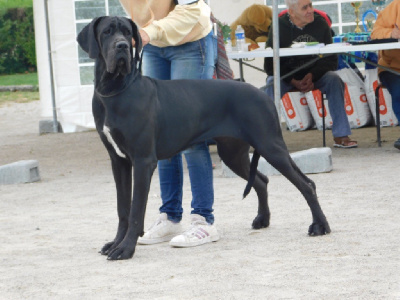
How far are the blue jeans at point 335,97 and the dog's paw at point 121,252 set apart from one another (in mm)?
4740

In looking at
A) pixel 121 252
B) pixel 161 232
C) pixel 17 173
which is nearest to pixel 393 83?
pixel 17 173

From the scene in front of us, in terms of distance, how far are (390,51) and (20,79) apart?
61.9ft


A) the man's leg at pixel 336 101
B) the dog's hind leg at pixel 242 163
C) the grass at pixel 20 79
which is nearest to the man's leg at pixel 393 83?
the man's leg at pixel 336 101

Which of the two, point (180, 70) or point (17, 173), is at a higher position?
point (180, 70)

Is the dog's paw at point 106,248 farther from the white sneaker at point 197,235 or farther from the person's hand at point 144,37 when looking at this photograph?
the person's hand at point 144,37

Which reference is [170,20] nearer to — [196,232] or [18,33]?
[196,232]

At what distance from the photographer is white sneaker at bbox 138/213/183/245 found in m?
4.88

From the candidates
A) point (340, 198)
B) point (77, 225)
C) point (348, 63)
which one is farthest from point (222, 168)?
point (348, 63)

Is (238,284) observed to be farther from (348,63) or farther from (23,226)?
(348,63)

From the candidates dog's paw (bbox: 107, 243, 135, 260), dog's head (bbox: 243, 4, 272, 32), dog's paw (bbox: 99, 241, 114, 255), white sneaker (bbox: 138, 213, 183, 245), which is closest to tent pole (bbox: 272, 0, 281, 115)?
dog's head (bbox: 243, 4, 272, 32)

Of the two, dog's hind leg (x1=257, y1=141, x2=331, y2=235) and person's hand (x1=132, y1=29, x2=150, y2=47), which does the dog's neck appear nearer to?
person's hand (x1=132, y1=29, x2=150, y2=47)

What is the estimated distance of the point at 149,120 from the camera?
443cm

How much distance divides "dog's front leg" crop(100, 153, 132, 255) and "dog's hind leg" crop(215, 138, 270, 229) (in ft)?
1.89

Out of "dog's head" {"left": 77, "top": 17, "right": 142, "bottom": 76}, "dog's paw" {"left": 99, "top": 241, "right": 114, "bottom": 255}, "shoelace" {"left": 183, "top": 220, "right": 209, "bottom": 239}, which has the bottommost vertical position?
"dog's paw" {"left": 99, "top": 241, "right": 114, "bottom": 255}
